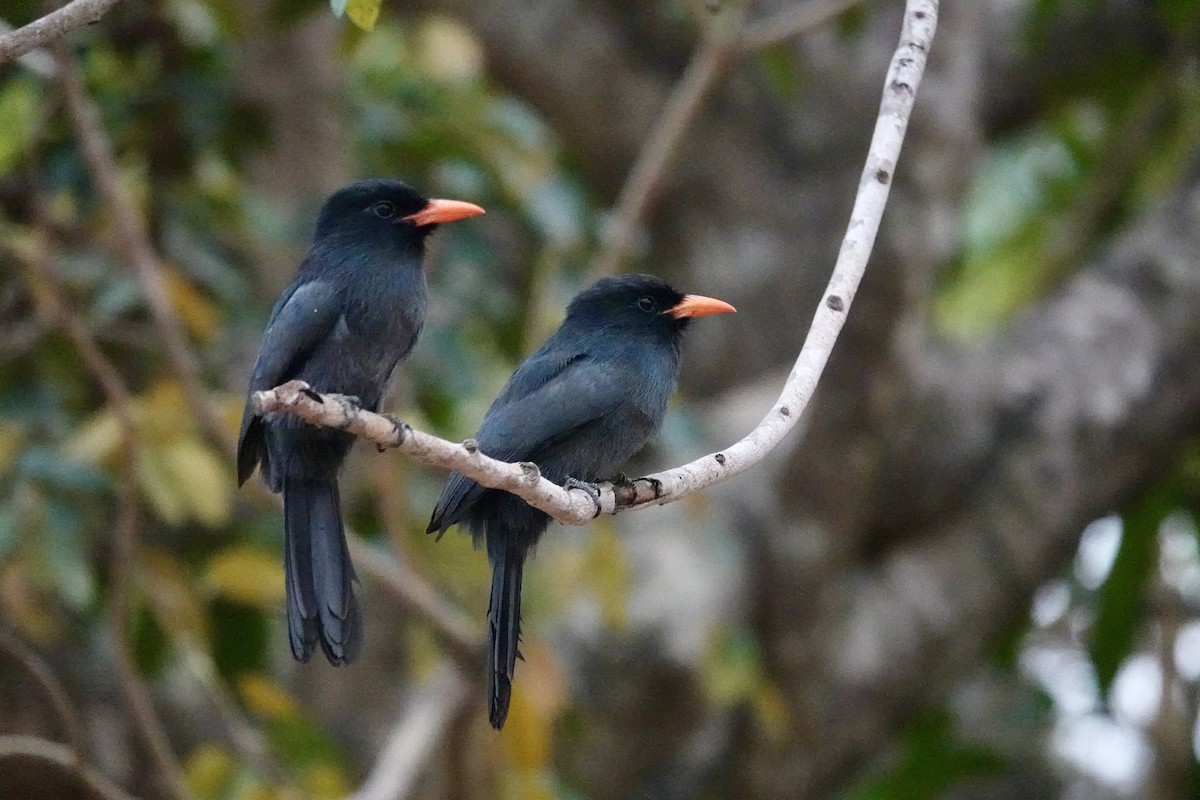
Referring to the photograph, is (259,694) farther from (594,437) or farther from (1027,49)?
(1027,49)

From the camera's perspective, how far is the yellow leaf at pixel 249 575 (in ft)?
13.9

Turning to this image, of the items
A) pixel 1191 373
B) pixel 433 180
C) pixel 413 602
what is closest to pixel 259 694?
pixel 413 602

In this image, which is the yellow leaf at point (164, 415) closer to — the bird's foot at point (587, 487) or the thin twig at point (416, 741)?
the thin twig at point (416, 741)

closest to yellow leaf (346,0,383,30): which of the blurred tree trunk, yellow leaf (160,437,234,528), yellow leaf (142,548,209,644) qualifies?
yellow leaf (160,437,234,528)

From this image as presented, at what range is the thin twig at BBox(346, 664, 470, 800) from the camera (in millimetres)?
4176

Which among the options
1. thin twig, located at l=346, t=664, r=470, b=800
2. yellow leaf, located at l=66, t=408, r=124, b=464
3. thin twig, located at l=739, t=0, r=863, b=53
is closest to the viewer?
yellow leaf, located at l=66, t=408, r=124, b=464

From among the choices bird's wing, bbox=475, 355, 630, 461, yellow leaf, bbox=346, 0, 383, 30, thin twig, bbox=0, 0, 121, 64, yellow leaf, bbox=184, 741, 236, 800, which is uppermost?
yellow leaf, bbox=346, 0, 383, 30

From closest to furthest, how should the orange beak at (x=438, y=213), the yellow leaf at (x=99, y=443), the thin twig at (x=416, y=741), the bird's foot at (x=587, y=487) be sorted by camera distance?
1. the bird's foot at (x=587, y=487)
2. the orange beak at (x=438, y=213)
3. the yellow leaf at (x=99, y=443)
4. the thin twig at (x=416, y=741)

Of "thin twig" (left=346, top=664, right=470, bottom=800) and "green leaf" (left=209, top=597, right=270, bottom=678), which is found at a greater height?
"green leaf" (left=209, top=597, right=270, bottom=678)

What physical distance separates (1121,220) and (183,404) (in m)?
4.48

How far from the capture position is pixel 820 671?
596 centimetres

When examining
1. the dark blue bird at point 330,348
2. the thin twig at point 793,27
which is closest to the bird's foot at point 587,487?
the dark blue bird at point 330,348

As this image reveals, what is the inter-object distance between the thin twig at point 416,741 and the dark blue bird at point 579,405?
139 cm

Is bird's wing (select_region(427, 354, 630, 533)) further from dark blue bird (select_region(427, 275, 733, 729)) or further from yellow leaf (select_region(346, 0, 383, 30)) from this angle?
yellow leaf (select_region(346, 0, 383, 30))
